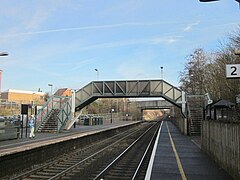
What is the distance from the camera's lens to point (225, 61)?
70.3ft

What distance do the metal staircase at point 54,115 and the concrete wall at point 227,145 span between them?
2203 cm

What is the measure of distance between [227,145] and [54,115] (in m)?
28.0

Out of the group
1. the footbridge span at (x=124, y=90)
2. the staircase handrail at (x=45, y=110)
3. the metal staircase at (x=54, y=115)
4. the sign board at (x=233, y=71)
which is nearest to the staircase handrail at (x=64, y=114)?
the metal staircase at (x=54, y=115)

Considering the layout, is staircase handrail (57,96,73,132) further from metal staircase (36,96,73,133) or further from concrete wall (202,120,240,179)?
concrete wall (202,120,240,179)

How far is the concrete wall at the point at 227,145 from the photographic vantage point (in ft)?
29.3

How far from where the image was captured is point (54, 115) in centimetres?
3553

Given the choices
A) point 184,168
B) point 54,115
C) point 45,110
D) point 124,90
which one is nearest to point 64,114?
point 54,115

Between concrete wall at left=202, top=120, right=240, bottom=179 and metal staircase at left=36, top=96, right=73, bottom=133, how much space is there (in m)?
22.0

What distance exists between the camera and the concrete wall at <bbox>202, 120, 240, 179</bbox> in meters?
8.95

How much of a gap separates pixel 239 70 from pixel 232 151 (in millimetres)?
3643

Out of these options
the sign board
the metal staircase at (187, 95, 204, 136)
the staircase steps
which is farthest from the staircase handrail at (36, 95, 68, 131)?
the sign board

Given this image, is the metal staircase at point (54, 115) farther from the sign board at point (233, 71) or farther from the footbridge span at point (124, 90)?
the sign board at point (233, 71)

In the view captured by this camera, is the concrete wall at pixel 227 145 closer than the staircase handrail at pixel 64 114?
Yes

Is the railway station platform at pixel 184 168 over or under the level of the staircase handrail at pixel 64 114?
under
